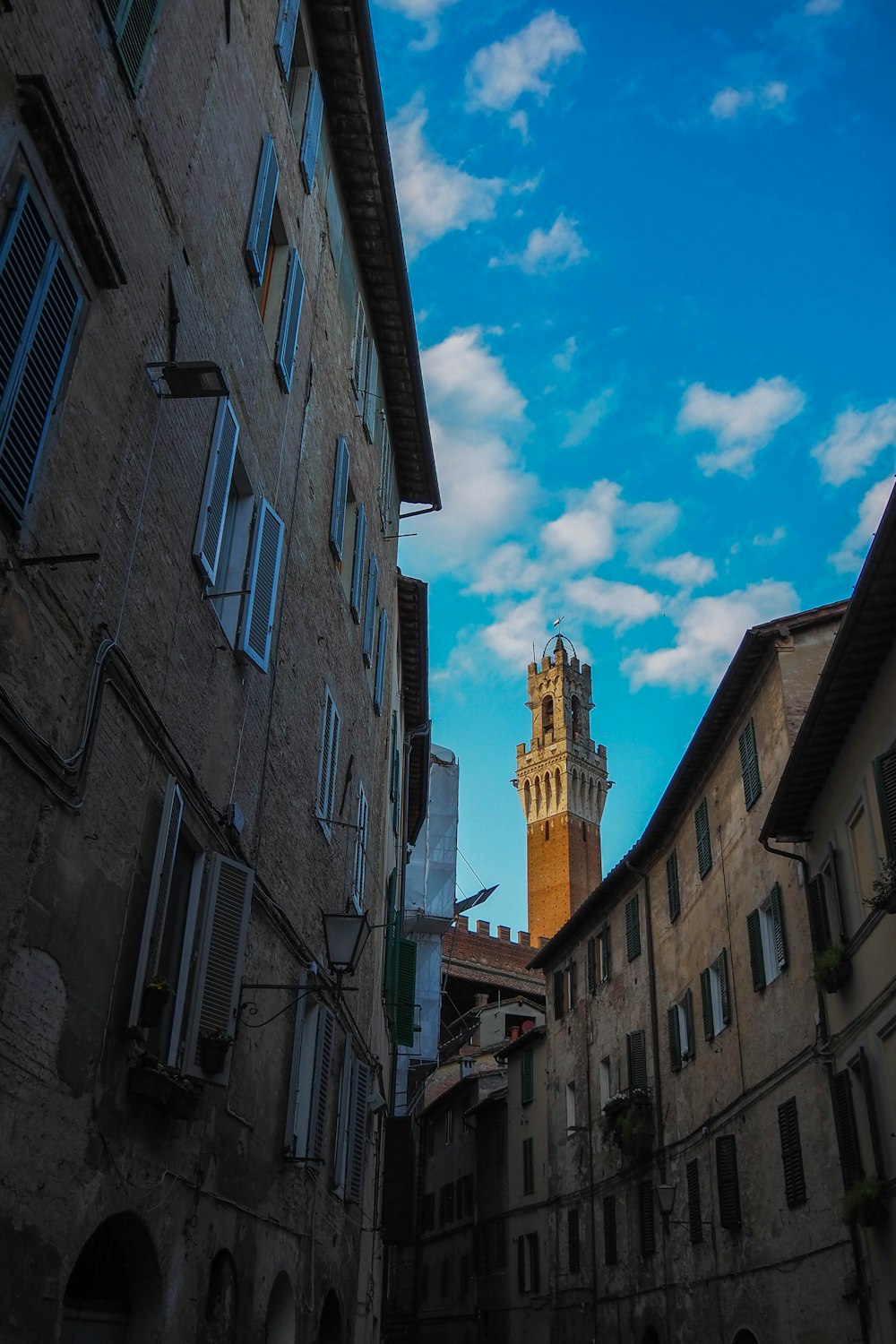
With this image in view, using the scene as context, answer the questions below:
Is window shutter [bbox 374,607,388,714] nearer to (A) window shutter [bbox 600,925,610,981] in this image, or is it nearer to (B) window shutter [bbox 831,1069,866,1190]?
(B) window shutter [bbox 831,1069,866,1190]

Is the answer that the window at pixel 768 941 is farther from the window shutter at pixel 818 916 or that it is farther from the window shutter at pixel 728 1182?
the window shutter at pixel 728 1182

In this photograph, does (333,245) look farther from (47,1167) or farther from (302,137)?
(47,1167)

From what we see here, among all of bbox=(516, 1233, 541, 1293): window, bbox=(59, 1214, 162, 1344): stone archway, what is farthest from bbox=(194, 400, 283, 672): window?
bbox=(516, 1233, 541, 1293): window

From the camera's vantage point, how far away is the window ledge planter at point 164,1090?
6910 millimetres

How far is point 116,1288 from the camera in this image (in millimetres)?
7223

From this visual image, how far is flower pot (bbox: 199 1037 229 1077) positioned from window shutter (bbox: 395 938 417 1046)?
1510 cm

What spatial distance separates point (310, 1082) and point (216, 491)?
622 centimetres

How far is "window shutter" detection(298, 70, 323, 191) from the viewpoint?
41.1ft

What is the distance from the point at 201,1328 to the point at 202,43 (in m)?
9.41

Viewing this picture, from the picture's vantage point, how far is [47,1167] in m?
5.81

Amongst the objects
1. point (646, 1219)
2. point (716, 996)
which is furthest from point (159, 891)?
point (646, 1219)

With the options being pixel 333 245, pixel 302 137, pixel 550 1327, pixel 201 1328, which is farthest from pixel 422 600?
pixel 550 1327

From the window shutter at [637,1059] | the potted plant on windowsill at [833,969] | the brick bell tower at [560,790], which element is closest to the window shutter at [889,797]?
the potted plant on windowsill at [833,969]

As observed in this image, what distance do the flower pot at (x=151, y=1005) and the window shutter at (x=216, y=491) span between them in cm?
304
